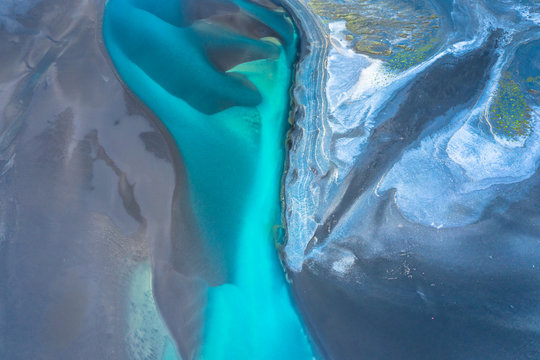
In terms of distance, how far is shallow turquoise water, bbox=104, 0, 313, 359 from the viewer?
13.7 feet

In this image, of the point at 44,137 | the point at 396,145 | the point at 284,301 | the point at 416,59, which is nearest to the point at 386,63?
the point at 416,59

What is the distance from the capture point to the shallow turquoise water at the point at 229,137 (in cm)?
417

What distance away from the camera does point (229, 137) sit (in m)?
5.05

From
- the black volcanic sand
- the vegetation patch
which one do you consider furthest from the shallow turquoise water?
the vegetation patch

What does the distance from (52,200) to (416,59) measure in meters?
5.71

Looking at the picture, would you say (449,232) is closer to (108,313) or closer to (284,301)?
(284,301)

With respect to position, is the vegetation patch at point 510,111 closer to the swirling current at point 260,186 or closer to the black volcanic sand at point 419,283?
the swirling current at point 260,186

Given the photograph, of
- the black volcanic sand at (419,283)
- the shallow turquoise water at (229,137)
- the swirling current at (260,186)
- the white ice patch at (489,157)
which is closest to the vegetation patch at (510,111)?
the swirling current at (260,186)

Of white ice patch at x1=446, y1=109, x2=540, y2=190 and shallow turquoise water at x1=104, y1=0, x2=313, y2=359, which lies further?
white ice patch at x1=446, y1=109, x2=540, y2=190

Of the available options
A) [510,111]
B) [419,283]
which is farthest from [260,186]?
[510,111]

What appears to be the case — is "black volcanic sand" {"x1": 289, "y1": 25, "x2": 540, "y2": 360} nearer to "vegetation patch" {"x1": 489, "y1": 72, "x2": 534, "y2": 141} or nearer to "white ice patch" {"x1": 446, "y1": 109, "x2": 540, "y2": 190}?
"white ice patch" {"x1": 446, "y1": 109, "x2": 540, "y2": 190}

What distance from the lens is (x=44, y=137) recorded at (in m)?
4.48

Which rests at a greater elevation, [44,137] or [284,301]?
[44,137]

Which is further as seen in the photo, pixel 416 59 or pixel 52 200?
pixel 416 59
